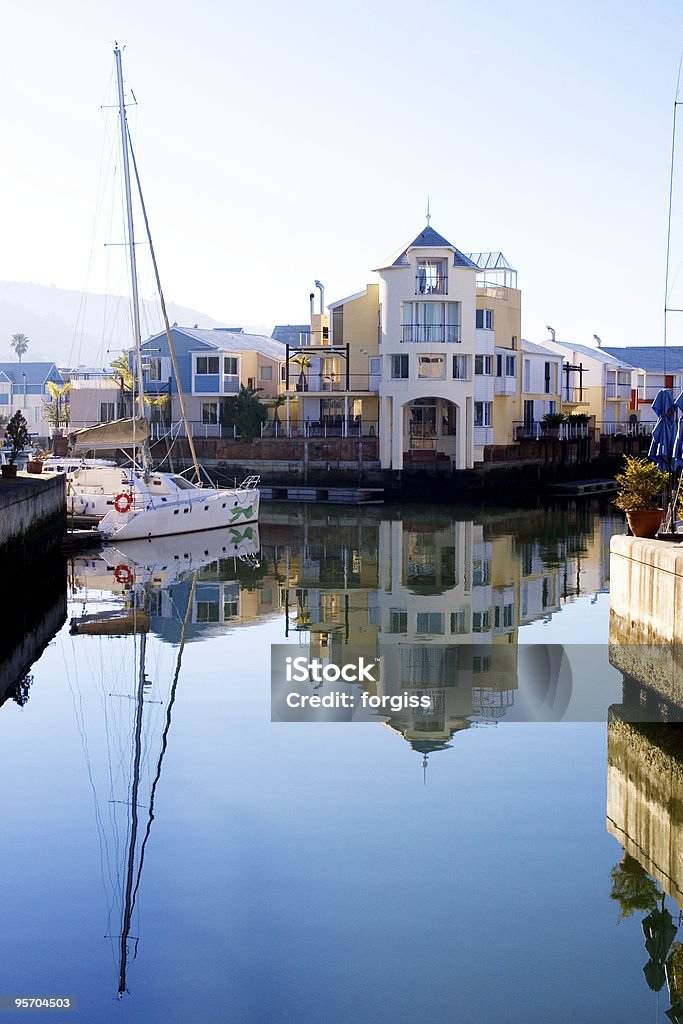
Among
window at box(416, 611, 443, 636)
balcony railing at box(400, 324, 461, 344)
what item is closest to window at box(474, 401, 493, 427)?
balcony railing at box(400, 324, 461, 344)

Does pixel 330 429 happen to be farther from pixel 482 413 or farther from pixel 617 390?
pixel 617 390

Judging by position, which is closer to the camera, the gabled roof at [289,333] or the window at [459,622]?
the window at [459,622]

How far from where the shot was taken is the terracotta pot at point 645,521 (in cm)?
2127

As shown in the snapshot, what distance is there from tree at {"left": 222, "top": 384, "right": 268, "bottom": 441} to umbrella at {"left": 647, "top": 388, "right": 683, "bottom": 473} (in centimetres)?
4806

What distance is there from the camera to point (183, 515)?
148 ft

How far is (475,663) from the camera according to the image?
24.3 m

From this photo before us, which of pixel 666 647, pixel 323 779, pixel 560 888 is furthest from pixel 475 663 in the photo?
pixel 560 888

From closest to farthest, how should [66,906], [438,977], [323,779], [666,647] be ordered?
[438,977] → [66,906] → [323,779] → [666,647]

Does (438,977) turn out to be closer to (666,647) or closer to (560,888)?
(560,888)

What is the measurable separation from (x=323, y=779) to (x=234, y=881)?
145 inches

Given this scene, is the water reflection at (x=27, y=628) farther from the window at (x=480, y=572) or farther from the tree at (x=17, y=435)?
the tree at (x=17, y=435)

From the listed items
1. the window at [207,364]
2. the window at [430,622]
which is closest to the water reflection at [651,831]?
the window at [430,622]

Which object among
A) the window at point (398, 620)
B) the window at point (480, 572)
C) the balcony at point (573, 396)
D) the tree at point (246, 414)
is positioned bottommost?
the window at point (398, 620)

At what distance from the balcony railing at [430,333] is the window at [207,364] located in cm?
1788
